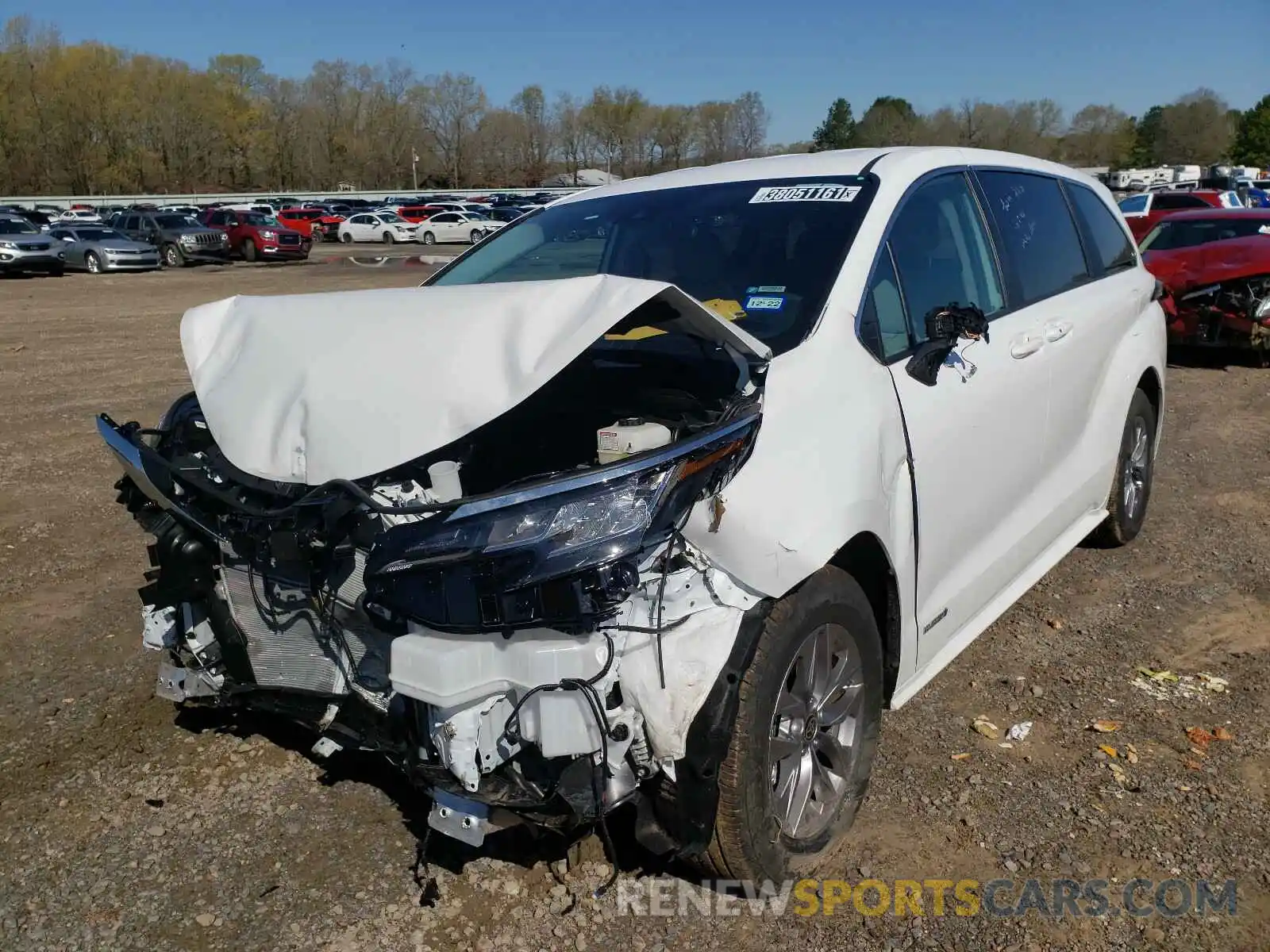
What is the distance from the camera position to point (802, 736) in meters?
2.78

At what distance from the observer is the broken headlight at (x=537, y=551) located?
2232mm

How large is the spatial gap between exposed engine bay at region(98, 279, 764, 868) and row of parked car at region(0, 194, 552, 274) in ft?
64.3

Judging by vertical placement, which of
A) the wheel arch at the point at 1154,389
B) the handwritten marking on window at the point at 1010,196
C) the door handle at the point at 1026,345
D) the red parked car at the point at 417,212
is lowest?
the wheel arch at the point at 1154,389

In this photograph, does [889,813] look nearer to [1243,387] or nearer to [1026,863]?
[1026,863]

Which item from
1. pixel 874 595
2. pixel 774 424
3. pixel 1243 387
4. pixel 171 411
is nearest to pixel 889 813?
A: pixel 874 595

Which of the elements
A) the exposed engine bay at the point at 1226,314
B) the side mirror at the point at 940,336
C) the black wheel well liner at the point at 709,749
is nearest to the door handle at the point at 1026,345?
the side mirror at the point at 940,336

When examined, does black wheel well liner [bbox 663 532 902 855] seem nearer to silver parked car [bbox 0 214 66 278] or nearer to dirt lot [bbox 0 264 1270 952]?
dirt lot [bbox 0 264 1270 952]

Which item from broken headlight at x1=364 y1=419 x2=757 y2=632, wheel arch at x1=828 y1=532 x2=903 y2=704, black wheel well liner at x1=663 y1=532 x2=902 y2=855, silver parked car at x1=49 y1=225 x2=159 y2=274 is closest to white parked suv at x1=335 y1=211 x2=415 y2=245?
silver parked car at x1=49 y1=225 x2=159 y2=274

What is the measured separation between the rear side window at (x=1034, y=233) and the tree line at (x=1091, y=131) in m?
83.9

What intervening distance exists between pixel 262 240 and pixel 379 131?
8480cm

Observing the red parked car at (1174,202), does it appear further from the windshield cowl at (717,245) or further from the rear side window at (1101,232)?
the windshield cowl at (717,245)

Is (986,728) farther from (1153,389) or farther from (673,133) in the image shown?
(673,133)

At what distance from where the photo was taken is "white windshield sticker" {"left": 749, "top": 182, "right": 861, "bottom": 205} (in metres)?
3.45

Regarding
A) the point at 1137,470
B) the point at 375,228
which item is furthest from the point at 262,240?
the point at 1137,470
